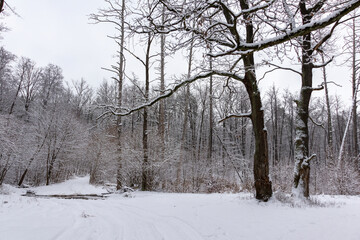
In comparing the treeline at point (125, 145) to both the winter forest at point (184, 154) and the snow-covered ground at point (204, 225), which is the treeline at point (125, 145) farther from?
the snow-covered ground at point (204, 225)

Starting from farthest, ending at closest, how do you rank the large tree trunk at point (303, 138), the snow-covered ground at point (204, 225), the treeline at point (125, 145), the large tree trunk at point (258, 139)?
the treeline at point (125, 145), the large tree trunk at point (303, 138), the large tree trunk at point (258, 139), the snow-covered ground at point (204, 225)

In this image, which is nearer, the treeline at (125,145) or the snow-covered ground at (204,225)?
the snow-covered ground at (204,225)

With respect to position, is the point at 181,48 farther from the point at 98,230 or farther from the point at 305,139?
the point at 305,139

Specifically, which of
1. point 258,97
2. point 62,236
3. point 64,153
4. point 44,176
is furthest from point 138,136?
point 44,176

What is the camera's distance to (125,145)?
40.0 ft

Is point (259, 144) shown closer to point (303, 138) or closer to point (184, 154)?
point (303, 138)

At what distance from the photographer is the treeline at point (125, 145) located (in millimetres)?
11008

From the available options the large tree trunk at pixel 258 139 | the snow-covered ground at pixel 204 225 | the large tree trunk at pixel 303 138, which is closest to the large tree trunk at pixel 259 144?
the large tree trunk at pixel 258 139

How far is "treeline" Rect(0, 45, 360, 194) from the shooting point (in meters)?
11.0

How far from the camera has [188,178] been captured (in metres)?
13.3

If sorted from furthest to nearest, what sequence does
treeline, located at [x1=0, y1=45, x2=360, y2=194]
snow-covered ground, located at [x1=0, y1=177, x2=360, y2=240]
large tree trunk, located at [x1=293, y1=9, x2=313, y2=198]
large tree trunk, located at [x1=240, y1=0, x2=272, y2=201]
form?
treeline, located at [x1=0, y1=45, x2=360, y2=194]
large tree trunk, located at [x1=293, y1=9, x2=313, y2=198]
large tree trunk, located at [x1=240, y1=0, x2=272, y2=201]
snow-covered ground, located at [x1=0, y1=177, x2=360, y2=240]

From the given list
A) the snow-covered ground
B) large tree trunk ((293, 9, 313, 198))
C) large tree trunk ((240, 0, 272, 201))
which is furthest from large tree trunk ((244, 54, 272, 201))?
large tree trunk ((293, 9, 313, 198))

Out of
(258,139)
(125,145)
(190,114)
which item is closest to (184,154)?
(125,145)

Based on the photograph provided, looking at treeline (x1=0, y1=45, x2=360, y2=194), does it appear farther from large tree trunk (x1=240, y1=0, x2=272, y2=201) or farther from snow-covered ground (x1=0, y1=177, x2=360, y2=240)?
snow-covered ground (x1=0, y1=177, x2=360, y2=240)
